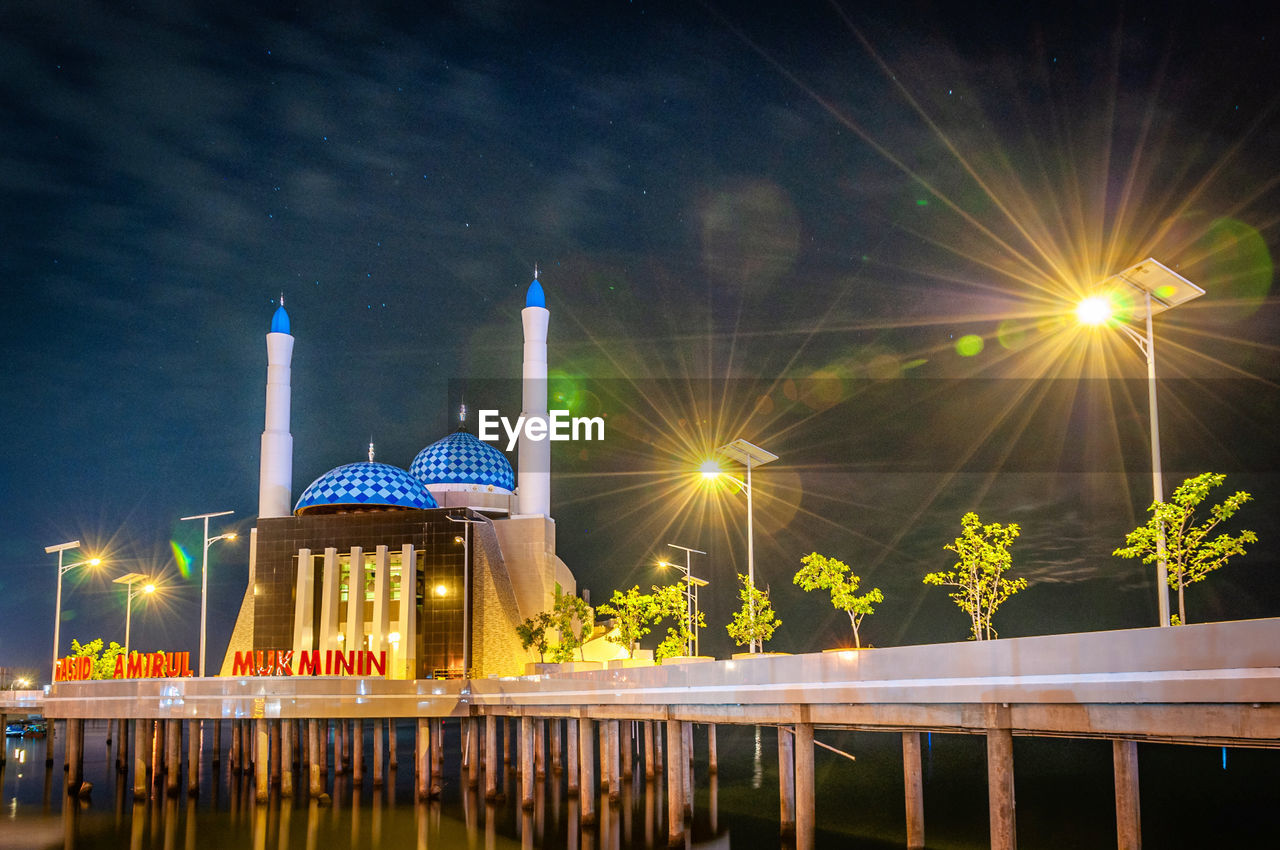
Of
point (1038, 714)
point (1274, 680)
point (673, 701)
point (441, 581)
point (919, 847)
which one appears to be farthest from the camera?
point (441, 581)

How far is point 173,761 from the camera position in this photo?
5247cm

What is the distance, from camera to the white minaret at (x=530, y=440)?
76.8m

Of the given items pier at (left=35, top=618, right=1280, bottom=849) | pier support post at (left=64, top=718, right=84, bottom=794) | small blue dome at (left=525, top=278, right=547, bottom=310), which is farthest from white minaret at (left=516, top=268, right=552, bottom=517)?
pier support post at (left=64, top=718, right=84, bottom=794)

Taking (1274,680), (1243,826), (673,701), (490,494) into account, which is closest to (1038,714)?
(1274,680)

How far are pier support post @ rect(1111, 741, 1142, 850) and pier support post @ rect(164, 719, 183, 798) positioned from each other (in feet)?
148

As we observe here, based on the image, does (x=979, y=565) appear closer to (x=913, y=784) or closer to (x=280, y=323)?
(x=913, y=784)

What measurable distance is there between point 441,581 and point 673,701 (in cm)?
3686

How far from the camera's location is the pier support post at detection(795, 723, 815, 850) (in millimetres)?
24828

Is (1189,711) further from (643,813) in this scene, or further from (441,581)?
(441,581)

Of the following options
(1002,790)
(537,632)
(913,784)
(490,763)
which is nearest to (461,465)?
(537,632)

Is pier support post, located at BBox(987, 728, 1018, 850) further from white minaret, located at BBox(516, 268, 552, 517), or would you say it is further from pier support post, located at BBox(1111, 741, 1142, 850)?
white minaret, located at BBox(516, 268, 552, 517)

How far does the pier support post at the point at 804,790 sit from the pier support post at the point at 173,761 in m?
37.4

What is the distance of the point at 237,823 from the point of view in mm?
45156

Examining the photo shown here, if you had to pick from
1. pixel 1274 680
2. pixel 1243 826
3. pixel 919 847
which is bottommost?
pixel 1243 826
